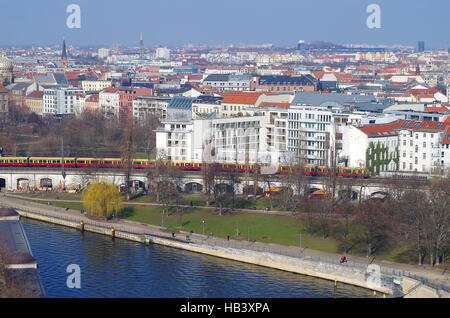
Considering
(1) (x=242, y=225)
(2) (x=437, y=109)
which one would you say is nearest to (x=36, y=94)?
(2) (x=437, y=109)

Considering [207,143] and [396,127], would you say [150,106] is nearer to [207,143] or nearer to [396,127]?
[207,143]

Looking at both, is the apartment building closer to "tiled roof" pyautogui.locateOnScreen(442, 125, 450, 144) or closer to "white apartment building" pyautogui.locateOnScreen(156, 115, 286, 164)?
"white apartment building" pyautogui.locateOnScreen(156, 115, 286, 164)

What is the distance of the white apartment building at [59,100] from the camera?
9012 centimetres

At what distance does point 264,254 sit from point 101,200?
35.0ft

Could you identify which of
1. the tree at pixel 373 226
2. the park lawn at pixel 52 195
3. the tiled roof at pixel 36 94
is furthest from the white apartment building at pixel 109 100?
the tree at pixel 373 226

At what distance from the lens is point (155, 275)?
33031 mm

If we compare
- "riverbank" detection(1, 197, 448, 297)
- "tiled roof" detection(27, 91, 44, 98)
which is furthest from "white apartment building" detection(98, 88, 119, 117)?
"riverbank" detection(1, 197, 448, 297)

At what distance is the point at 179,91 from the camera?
90.8 metres

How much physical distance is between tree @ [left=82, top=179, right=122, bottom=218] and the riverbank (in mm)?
633

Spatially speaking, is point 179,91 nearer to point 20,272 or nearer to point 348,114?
point 348,114

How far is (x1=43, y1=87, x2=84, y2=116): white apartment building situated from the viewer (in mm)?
90125

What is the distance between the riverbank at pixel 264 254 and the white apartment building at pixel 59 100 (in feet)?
155

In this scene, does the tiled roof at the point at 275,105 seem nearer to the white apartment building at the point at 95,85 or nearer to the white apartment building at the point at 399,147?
the white apartment building at the point at 399,147

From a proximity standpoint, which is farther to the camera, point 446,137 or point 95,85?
point 95,85
